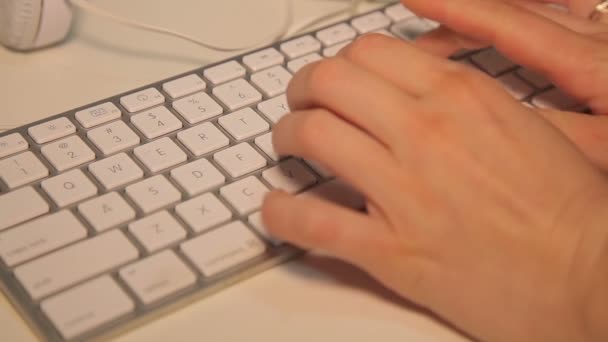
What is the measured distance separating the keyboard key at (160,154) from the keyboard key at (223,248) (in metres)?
0.07

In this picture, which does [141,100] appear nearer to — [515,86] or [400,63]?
[400,63]

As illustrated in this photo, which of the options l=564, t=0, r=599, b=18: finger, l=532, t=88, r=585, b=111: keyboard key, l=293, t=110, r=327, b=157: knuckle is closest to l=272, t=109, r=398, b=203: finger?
l=293, t=110, r=327, b=157: knuckle

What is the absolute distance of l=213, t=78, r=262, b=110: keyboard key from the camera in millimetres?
533

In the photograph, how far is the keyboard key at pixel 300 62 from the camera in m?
0.58

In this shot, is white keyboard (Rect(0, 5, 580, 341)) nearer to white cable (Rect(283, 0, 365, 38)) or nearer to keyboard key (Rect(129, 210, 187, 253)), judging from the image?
keyboard key (Rect(129, 210, 187, 253))

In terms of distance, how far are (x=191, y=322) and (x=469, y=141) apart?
20cm

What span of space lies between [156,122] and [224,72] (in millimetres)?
82

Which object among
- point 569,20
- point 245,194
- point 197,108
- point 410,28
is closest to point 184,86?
point 197,108

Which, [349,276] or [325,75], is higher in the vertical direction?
[325,75]

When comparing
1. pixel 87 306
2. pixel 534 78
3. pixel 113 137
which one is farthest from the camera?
pixel 534 78

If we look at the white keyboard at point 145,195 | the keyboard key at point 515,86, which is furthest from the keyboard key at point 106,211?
the keyboard key at point 515,86

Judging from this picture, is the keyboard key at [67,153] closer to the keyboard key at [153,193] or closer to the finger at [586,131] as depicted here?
the keyboard key at [153,193]

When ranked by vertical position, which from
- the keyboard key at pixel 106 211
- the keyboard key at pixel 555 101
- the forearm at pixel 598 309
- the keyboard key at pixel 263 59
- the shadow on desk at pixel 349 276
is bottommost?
the shadow on desk at pixel 349 276

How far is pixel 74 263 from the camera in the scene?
0.41 m
